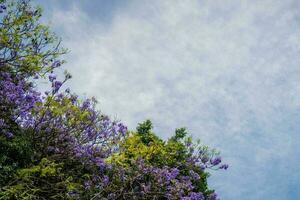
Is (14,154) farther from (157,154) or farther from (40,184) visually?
(157,154)

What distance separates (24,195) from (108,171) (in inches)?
119

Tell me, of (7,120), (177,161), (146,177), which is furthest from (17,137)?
(177,161)

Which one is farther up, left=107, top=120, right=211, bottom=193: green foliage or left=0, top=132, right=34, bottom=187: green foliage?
left=107, top=120, right=211, bottom=193: green foliage

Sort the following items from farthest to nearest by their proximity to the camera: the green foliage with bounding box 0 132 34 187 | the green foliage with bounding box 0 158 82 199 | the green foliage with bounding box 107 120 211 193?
the green foliage with bounding box 107 120 211 193 → the green foliage with bounding box 0 132 34 187 → the green foliage with bounding box 0 158 82 199

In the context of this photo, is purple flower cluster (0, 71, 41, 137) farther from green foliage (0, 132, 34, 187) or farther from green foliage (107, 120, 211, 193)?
green foliage (107, 120, 211, 193)

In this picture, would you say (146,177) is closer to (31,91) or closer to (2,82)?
(31,91)

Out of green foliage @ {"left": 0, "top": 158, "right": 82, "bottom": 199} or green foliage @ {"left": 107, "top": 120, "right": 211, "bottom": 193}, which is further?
→ green foliage @ {"left": 107, "top": 120, "right": 211, "bottom": 193}

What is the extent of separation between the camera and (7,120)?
38.8 feet

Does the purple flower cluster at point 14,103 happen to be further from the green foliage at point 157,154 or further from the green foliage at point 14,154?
the green foliage at point 157,154

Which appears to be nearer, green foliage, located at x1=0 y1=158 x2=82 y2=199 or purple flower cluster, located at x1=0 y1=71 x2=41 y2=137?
green foliage, located at x1=0 y1=158 x2=82 y2=199

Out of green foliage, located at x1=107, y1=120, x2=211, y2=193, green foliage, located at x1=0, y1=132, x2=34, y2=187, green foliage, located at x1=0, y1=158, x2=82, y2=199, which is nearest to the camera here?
green foliage, located at x1=0, y1=158, x2=82, y2=199

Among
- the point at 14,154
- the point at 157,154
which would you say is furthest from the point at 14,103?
the point at 157,154

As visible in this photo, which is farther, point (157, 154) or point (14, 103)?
point (157, 154)

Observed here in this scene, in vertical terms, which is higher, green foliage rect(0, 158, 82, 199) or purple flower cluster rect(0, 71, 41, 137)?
purple flower cluster rect(0, 71, 41, 137)
